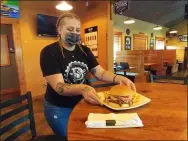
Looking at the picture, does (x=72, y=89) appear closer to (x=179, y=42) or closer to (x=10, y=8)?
(x=179, y=42)

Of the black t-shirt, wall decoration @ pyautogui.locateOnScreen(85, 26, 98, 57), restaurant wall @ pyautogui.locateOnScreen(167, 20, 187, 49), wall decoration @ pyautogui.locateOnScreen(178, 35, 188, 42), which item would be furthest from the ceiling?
the black t-shirt

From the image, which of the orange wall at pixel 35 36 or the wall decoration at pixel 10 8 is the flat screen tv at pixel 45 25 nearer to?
the orange wall at pixel 35 36

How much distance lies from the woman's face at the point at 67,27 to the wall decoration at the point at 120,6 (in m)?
2.37

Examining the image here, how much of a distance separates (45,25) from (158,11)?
3345 mm

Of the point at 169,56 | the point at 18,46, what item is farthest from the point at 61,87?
the point at 18,46

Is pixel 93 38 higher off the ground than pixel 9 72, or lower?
higher

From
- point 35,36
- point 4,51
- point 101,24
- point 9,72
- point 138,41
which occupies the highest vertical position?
point 101,24

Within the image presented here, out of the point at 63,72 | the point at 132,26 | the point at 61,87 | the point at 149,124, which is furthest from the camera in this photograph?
the point at 132,26

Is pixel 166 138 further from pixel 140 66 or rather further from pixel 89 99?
pixel 140 66

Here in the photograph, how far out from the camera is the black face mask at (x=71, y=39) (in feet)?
4.10

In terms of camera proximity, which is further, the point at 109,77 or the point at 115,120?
the point at 109,77

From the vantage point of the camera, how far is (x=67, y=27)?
48.9 inches

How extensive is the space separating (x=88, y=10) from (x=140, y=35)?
252cm

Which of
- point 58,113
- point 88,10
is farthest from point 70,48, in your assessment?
point 88,10
